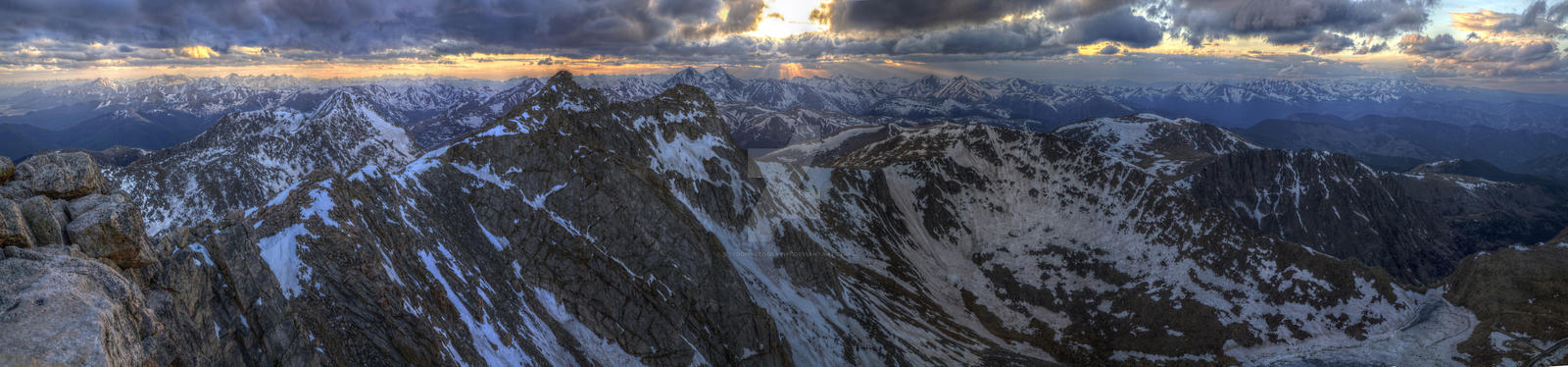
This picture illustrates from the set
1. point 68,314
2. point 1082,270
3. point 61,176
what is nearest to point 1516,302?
point 1082,270

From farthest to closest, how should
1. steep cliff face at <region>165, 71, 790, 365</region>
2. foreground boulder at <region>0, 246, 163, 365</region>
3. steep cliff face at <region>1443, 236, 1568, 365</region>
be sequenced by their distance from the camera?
steep cliff face at <region>1443, 236, 1568, 365</region>
steep cliff face at <region>165, 71, 790, 365</region>
foreground boulder at <region>0, 246, 163, 365</region>

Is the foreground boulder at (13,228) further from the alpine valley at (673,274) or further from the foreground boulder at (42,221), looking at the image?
the foreground boulder at (42,221)

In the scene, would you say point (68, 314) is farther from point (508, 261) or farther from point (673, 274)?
point (673, 274)

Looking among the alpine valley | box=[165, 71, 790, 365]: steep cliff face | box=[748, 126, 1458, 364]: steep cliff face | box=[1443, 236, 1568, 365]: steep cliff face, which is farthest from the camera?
box=[748, 126, 1458, 364]: steep cliff face

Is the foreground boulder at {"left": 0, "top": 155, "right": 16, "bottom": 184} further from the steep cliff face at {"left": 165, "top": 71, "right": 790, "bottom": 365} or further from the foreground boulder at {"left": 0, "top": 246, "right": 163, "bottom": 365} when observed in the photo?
the steep cliff face at {"left": 165, "top": 71, "right": 790, "bottom": 365}

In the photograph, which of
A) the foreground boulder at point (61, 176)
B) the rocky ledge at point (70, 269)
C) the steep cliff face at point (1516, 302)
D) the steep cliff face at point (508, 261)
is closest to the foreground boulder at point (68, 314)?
the rocky ledge at point (70, 269)

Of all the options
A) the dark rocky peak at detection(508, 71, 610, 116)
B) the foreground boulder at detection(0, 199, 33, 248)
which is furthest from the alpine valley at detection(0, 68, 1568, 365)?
the dark rocky peak at detection(508, 71, 610, 116)
